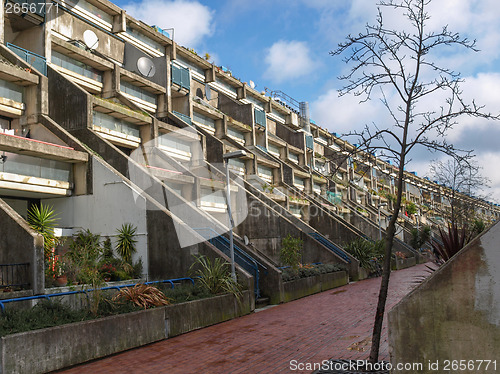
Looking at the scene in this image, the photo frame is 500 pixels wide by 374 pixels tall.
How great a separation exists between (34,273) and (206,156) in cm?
1837

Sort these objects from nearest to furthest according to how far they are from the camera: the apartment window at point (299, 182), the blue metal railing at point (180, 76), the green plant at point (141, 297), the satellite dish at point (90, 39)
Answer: the green plant at point (141, 297) < the satellite dish at point (90, 39) < the blue metal railing at point (180, 76) < the apartment window at point (299, 182)

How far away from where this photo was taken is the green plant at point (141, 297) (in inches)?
405

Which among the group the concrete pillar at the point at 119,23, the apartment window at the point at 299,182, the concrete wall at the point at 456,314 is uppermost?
the concrete pillar at the point at 119,23

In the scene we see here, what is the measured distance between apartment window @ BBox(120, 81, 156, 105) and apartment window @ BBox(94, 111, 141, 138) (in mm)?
3243

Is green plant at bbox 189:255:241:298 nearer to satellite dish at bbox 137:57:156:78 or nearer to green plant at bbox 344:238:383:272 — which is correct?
green plant at bbox 344:238:383:272

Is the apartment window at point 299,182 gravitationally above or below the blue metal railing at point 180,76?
below

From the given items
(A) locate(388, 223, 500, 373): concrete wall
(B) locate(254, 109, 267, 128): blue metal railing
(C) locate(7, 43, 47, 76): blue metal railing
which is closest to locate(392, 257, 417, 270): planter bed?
(B) locate(254, 109, 267, 128): blue metal railing

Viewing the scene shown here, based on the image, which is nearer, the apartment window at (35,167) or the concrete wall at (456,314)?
the concrete wall at (456,314)

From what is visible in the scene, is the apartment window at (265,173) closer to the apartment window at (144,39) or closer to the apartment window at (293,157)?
the apartment window at (293,157)

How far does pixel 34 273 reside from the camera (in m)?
11.9

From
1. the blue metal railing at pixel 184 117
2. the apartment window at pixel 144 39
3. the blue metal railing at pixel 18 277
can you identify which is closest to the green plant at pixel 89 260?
the blue metal railing at pixel 18 277

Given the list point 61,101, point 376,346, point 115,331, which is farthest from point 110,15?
point 376,346

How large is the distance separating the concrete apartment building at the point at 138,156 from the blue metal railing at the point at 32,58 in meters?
0.07

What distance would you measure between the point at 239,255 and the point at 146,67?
55.2ft
